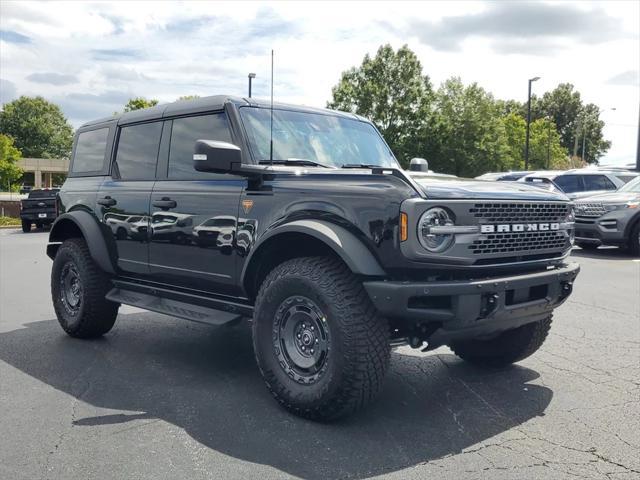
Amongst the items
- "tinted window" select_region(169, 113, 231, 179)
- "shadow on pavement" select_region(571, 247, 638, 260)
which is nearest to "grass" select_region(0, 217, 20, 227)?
"shadow on pavement" select_region(571, 247, 638, 260)

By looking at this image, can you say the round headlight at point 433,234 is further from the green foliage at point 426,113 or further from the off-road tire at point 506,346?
the green foliage at point 426,113

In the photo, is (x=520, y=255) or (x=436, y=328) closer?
(x=436, y=328)

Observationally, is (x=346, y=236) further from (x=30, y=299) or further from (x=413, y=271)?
(x=30, y=299)

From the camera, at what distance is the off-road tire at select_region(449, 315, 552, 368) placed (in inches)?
187

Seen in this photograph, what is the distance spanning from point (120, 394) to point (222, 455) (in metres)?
1.27

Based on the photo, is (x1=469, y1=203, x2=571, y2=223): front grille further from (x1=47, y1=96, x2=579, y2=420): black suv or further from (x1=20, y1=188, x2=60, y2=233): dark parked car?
(x1=20, y1=188, x2=60, y2=233): dark parked car

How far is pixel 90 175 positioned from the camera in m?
6.15

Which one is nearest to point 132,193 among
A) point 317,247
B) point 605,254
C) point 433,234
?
point 317,247

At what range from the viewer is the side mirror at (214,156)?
13.3 feet

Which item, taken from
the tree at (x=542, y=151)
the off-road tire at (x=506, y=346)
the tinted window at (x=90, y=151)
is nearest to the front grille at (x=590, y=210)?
the off-road tire at (x=506, y=346)

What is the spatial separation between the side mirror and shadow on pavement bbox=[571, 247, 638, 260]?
10.4 meters

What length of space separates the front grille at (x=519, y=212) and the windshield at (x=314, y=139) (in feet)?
4.44

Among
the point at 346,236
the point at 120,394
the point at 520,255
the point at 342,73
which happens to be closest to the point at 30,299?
the point at 120,394

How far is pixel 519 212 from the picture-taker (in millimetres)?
3986
